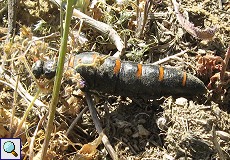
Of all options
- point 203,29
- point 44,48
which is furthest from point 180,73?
point 44,48

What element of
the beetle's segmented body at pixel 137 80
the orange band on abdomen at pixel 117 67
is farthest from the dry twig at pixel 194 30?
the orange band on abdomen at pixel 117 67

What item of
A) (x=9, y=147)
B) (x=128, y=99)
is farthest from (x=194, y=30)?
(x=9, y=147)

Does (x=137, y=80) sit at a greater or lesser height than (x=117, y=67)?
lesser

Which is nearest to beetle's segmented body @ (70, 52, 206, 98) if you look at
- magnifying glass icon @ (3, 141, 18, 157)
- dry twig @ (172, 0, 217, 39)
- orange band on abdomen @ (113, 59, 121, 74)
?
orange band on abdomen @ (113, 59, 121, 74)

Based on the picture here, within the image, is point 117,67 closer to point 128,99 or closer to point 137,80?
point 137,80

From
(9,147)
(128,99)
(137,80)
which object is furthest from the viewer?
(128,99)

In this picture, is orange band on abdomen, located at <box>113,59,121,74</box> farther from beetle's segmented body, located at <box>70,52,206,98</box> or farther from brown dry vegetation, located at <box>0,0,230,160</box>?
brown dry vegetation, located at <box>0,0,230,160</box>

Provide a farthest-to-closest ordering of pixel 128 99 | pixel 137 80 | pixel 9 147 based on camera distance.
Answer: pixel 128 99 < pixel 137 80 < pixel 9 147

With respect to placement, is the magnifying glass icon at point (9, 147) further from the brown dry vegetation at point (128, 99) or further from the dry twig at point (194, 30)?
the dry twig at point (194, 30)
